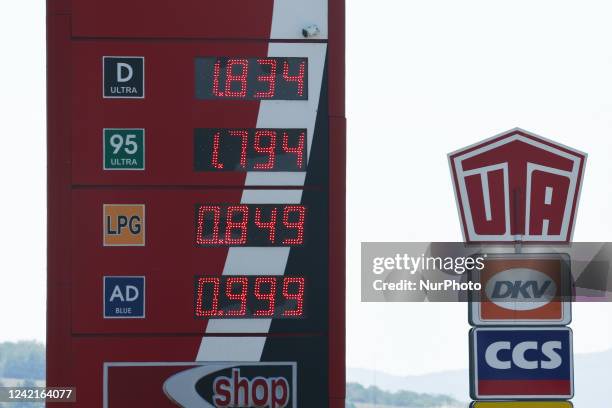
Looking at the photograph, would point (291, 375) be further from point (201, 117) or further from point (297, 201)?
point (201, 117)

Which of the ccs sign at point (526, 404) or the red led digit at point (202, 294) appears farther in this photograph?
the red led digit at point (202, 294)

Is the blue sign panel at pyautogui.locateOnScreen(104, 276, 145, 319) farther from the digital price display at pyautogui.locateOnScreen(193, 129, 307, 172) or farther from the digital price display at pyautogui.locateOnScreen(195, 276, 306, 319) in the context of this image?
the digital price display at pyautogui.locateOnScreen(193, 129, 307, 172)

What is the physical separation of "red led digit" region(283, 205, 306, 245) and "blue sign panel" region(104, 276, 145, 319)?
2.99 feet

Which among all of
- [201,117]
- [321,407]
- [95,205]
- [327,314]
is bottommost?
[321,407]

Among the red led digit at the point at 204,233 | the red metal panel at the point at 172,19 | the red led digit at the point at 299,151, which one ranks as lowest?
the red led digit at the point at 204,233

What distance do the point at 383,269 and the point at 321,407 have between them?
1160 mm

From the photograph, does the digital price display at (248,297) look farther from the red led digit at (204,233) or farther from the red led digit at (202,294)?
the red led digit at (204,233)

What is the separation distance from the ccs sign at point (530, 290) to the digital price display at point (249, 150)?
1.31m

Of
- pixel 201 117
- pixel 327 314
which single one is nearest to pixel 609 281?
pixel 327 314

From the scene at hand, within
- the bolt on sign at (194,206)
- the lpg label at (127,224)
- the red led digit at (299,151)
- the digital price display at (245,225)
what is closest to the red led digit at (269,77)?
the bolt on sign at (194,206)

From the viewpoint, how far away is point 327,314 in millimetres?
8570

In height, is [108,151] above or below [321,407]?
above

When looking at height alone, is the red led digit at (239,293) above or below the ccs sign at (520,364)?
above

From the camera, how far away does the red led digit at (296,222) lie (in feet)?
28.1
